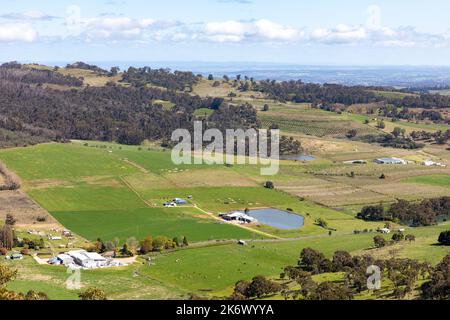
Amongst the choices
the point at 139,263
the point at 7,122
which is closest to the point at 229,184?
the point at 139,263

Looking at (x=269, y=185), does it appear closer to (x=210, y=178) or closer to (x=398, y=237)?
(x=210, y=178)

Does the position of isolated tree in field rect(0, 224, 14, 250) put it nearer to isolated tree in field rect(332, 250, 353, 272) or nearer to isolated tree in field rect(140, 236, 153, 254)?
isolated tree in field rect(140, 236, 153, 254)

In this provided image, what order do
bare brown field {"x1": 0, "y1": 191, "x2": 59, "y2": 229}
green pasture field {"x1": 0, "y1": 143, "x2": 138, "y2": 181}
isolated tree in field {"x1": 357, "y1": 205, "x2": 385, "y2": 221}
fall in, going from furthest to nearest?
1. green pasture field {"x1": 0, "y1": 143, "x2": 138, "y2": 181}
2. isolated tree in field {"x1": 357, "y1": 205, "x2": 385, "y2": 221}
3. bare brown field {"x1": 0, "y1": 191, "x2": 59, "y2": 229}

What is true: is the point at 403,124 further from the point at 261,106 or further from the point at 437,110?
the point at 261,106

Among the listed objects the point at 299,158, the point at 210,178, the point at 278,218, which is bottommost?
the point at 278,218

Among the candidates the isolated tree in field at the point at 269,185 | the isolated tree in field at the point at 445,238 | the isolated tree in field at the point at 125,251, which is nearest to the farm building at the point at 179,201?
the isolated tree in field at the point at 269,185

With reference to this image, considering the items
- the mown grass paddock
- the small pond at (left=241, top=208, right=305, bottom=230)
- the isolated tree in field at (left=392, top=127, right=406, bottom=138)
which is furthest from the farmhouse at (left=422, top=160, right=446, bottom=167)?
the small pond at (left=241, top=208, right=305, bottom=230)

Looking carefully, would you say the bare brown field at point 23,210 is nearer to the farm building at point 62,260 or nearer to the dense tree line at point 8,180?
the dense tree line at point 8,180

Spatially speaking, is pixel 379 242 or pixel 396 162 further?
pixel 396 162

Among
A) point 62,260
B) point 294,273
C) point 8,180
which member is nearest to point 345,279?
point 294,273
